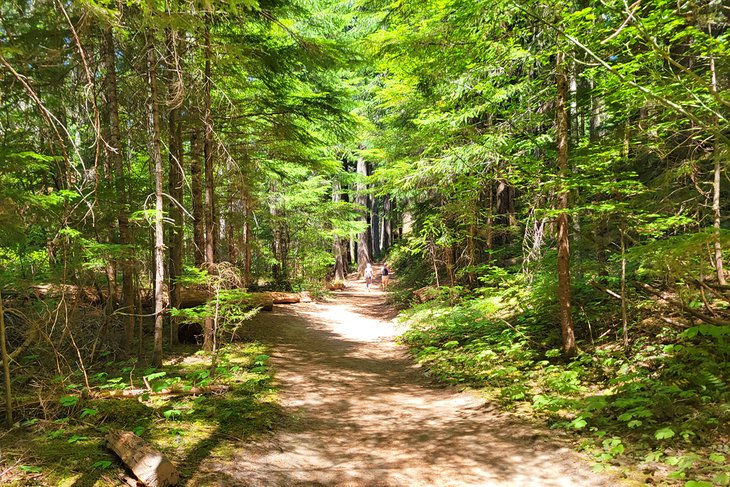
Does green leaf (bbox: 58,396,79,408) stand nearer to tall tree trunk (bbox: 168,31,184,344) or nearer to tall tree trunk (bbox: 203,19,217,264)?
tall tree trunk (bbox: 203,19,217,264)

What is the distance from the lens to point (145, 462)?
375cm

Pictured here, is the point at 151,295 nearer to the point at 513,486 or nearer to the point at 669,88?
the point at 513,486

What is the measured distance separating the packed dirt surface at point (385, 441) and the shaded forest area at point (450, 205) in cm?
44

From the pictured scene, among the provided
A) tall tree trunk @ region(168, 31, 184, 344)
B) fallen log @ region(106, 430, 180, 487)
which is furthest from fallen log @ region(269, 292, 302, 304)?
fallen log @ region(106, 430, 180, 487)

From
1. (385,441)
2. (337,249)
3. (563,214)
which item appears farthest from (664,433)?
(337,249)

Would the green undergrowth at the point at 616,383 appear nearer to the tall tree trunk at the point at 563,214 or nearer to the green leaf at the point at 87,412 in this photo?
the tall tree trunk at the point at 563,214

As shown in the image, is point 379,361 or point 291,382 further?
point 379,361

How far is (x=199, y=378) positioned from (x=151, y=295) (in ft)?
17.6

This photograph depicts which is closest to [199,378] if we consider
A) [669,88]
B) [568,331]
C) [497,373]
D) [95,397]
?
[95,397]

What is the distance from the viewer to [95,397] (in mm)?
5504

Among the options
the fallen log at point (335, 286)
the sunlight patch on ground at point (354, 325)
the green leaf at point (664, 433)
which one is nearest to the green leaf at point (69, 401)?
the green leaf at point (664, 433)

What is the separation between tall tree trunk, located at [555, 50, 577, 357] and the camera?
6297 mm

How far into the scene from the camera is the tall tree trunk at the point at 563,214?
20.7ft

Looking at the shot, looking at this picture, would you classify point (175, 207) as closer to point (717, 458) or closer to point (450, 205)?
point (450, 205)
